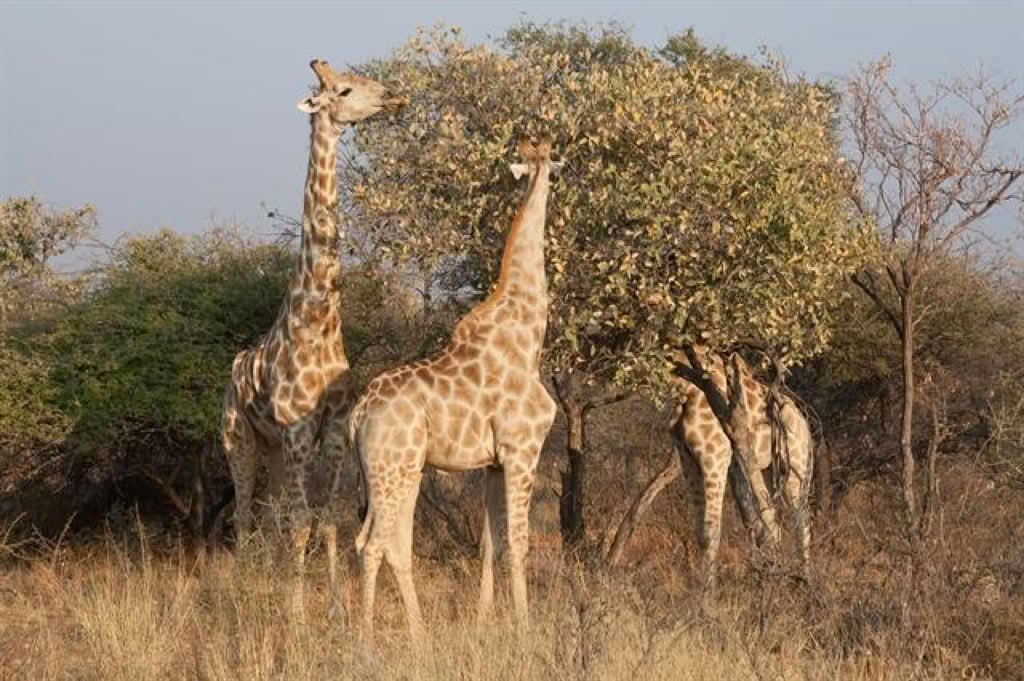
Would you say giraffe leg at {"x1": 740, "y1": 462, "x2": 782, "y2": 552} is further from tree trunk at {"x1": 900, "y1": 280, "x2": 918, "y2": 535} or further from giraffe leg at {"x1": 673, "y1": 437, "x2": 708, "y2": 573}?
tree trunk at {"x1": 900, "y1": 280, "x2": 918, "y2": 535}

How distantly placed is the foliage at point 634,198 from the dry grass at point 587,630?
5.97 ft

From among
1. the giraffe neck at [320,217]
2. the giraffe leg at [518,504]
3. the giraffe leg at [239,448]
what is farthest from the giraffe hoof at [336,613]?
the giraffe neck at [320,217]

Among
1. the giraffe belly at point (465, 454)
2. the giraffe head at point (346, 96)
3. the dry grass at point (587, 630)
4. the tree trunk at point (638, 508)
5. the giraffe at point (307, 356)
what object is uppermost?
the giraffe head at point (346, 96)

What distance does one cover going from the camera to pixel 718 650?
7.95 metres

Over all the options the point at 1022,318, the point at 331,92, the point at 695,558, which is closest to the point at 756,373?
the point at 695,558

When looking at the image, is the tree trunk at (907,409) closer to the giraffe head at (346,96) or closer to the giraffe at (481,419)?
the giraffe at (481,419)

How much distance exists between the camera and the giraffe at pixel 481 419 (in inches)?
345

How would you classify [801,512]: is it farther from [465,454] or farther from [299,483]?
[299,483]

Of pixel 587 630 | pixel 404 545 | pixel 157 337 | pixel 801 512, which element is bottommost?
pixel 587 630

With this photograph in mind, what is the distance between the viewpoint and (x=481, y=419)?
9.16 meters

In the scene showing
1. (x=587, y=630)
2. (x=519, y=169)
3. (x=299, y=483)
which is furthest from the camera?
(x=299, y=483)

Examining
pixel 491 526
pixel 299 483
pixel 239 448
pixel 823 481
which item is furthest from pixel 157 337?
pixel 823 481

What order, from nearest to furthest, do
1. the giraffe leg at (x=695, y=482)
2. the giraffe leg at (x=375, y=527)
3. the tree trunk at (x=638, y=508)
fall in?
the giraffe leg at (x=375, y=527), the giraffe leg at (x=695, y=482), the tree trunk at (x=638, y=508)

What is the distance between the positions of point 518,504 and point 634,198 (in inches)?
87.5
